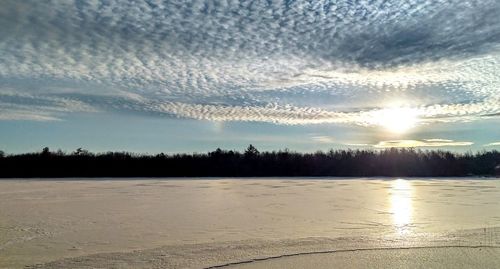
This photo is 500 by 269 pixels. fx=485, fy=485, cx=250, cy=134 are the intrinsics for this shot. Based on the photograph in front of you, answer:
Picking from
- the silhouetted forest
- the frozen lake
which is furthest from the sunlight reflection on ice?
the silhouetted forest

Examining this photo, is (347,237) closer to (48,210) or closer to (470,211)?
(470,211)

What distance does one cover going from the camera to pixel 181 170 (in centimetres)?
3459

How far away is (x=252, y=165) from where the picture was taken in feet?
119

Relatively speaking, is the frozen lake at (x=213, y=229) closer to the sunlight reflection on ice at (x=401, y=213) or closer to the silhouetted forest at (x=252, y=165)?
the sunlight reflection on ice at (x=401, y=213)

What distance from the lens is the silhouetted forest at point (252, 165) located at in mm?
33562

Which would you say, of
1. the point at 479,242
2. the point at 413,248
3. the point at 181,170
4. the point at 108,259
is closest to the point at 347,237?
Answer: the point at 413,248

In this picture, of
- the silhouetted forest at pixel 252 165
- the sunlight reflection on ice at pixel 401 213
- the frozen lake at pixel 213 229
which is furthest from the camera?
the silhouetted forest at pixel 252 165

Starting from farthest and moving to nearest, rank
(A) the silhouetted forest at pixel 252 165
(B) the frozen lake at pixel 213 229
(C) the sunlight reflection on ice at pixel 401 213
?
(A) the silhouetted forest at pixel 252 165 → (C) the sunlight reflection on ice at pixel 401 213 → (B) the frozen lake at pixel 213 229

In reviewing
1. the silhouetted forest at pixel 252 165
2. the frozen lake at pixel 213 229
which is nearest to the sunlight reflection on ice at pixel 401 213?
the frozen lake at pixel 213 229

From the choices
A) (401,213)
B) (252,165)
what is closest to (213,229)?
(401,213)

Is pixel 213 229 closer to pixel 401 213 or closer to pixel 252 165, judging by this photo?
pixel 401 213

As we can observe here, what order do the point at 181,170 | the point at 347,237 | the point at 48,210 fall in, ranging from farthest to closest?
the point at 181,170
the point at 48,210
the point at 347,237

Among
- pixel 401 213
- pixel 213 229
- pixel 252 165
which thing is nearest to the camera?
pixel 213 229

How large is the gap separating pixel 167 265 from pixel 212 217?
3.82 meters
